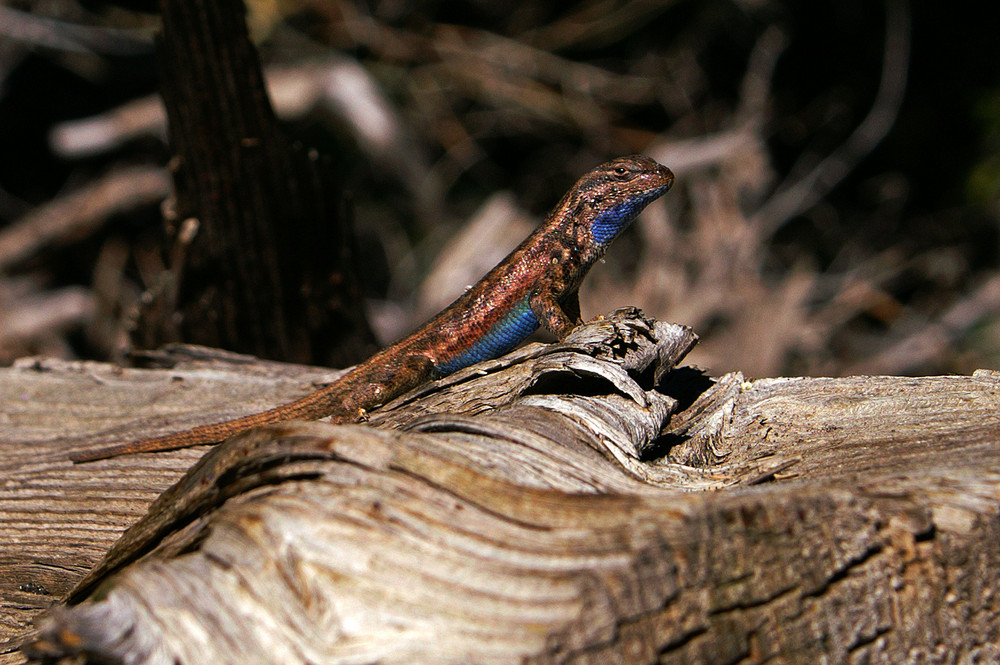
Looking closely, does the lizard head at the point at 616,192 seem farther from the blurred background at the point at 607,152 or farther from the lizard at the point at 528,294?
the blurred background at the point at 607,152

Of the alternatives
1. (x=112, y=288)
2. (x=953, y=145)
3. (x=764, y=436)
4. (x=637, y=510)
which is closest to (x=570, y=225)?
(x=764, y=436)

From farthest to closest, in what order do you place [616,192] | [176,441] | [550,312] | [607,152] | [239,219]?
[607,152]
[239,219]
[616,192]
[550,312]
[176,441]

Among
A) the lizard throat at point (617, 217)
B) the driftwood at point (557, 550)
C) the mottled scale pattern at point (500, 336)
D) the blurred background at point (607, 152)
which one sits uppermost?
the blurred background at point (607, 152)

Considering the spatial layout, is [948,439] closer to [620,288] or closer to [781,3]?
[620,288]

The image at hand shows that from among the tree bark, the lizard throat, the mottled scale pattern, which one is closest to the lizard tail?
the mottled scale pattern

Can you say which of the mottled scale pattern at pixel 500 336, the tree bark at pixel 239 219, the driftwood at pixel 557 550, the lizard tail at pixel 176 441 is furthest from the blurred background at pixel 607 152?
the driftwood at pixel 557 550

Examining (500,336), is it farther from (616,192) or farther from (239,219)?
(239,219)

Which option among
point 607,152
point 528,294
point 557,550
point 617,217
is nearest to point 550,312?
point 528,294

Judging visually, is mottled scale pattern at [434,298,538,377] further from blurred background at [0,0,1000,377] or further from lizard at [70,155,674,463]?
blurred background at [0,0,1000,377]
